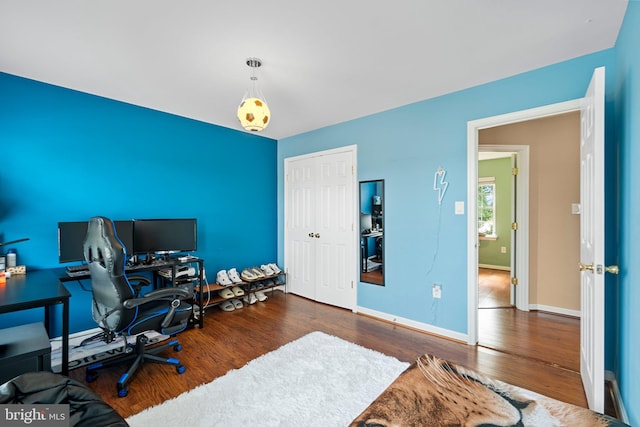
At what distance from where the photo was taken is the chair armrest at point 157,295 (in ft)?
Answer: 6.61

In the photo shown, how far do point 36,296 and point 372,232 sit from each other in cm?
309

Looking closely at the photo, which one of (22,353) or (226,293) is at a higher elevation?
(22,353)

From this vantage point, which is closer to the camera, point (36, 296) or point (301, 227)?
point (36, 296)

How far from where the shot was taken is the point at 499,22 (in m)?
1.88

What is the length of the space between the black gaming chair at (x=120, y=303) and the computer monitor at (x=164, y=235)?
3.26 feet

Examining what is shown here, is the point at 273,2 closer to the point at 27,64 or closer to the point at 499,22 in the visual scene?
the point at 499,22

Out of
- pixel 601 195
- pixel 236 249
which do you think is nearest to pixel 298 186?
pixel 236 249

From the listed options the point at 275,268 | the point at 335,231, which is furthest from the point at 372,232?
the point at 275,268

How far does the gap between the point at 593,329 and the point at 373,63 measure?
2370mm

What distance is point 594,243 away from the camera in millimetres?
1686

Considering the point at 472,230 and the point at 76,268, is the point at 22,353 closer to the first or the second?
the point at 76,268

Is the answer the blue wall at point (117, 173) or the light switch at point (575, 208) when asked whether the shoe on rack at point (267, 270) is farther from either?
the light switch at point (575, 208)

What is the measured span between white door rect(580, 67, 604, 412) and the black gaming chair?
2.69m

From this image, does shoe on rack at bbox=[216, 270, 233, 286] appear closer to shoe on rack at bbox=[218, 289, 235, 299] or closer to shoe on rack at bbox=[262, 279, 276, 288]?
shoe on rack at bbox=[218, 289, 235, 299]
